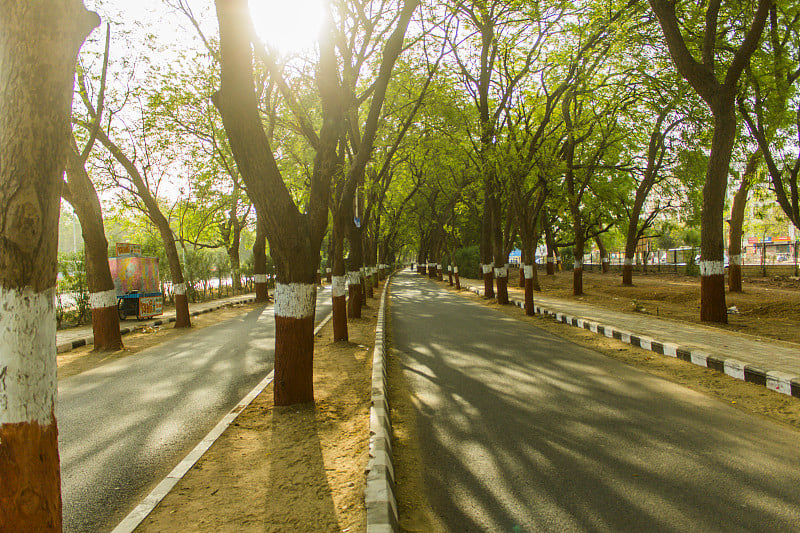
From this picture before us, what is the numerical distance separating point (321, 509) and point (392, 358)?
5.56m

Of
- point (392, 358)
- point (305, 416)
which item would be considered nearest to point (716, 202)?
point (392, 358)

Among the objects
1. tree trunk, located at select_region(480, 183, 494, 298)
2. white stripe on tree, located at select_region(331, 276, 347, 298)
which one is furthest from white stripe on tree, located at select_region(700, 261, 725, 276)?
tree trunk, located at select_region(480, 183, 494, 298)

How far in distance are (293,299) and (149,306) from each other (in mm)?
13338

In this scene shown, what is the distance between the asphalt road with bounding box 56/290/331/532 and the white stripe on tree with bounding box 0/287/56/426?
118cm

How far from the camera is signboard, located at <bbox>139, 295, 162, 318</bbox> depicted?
1691 cm

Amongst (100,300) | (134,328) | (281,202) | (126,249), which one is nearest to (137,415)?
(281,202)

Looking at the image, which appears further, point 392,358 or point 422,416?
point 392,358

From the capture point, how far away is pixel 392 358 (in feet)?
29.4

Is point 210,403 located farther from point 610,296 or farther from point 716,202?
point 610,296

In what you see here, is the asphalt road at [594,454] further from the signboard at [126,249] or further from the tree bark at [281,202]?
the signboard at [126,249]

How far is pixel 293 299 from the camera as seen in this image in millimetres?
5910

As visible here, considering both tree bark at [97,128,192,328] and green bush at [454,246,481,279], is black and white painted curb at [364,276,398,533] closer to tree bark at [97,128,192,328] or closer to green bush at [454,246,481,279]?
tree bark at [97,128,192,328]

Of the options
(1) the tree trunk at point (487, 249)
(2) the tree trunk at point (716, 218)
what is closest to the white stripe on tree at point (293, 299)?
(2) the tree trunk at point (716, 218)

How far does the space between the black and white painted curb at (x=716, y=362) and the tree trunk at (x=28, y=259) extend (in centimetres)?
700
